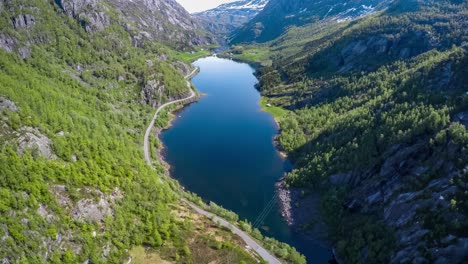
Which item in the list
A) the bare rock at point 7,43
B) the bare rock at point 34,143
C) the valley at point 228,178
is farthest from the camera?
the bare rock at point 7,43

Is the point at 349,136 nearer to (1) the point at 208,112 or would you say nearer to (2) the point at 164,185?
(2) the point at 164,185

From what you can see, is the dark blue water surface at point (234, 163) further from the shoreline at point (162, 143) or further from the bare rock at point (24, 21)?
the bare rock at point (24, 21)

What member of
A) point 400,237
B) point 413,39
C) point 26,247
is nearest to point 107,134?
point 26,247

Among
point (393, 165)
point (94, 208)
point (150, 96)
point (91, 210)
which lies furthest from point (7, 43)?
point (393, 165)

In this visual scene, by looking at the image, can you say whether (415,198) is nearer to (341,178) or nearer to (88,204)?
(341,178)

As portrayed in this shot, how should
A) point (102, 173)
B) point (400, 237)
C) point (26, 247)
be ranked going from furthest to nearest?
point (102, 173)
point (400, 237)
point (26, 247)

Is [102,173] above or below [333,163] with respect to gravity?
above

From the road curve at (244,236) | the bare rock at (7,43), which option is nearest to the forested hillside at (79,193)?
the road curve at (244,236)
